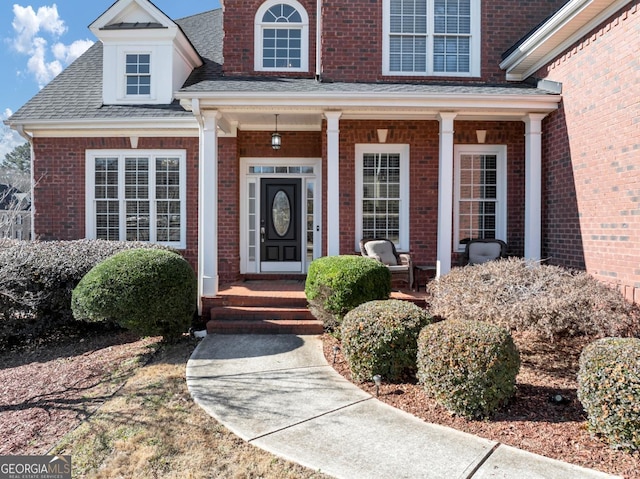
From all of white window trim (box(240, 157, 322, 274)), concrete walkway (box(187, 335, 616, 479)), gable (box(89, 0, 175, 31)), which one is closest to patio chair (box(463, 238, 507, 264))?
white window trim (box(240, 157, 322, 274))

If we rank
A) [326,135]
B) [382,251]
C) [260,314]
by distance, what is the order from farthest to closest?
[326,135], [382,251], [260,314]

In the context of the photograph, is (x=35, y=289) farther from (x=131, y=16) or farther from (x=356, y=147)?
(x=131, y=16)

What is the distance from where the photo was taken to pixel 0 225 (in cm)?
612

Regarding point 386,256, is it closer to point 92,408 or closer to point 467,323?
point 467,323

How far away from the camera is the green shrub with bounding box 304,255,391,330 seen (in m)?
6.13

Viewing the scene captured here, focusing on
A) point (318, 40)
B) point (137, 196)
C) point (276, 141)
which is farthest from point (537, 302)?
point (137, 196)

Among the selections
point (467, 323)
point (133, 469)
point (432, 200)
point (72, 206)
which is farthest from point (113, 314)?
point (432, 200)

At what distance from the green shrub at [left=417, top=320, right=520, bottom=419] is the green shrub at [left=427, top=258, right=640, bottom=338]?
0.97 meters

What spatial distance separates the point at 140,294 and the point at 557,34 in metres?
7.49

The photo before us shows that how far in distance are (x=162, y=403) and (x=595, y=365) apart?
3.93 m

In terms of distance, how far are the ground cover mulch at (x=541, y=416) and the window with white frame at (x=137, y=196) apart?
568 centimetres

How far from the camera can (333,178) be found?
25.0 feet

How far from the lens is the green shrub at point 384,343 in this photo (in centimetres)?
477
